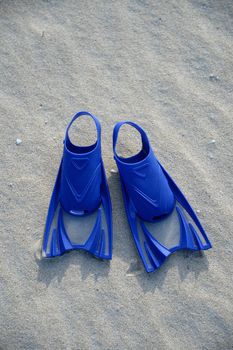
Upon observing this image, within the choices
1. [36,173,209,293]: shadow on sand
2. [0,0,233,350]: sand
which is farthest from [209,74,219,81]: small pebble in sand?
[36,173,209,293]: shadow on sand

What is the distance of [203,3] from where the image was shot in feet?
8.78

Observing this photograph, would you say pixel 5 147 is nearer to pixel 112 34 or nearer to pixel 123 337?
pixel 112 34

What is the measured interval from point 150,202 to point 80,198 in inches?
14.6

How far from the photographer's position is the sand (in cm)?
229

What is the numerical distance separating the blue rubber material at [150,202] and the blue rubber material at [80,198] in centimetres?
12

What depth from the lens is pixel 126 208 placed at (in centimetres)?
238

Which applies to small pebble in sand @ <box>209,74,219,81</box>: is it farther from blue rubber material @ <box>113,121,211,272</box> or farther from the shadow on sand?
the shadow on sand

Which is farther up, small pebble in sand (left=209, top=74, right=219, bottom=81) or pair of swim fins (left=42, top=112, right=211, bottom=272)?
small pebble in sand (left=209, top=74, right=219, bottom=81)

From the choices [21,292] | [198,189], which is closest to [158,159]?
[198,189]

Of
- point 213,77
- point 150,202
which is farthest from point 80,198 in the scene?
point 213,77

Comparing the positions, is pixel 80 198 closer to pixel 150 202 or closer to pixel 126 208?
pixel 126 208

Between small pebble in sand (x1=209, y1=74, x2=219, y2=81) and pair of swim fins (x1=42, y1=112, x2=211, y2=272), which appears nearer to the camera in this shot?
pair of swim fins (x1=42, y1=112, x2=211, y2=272)

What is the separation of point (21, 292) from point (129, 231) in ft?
2.19

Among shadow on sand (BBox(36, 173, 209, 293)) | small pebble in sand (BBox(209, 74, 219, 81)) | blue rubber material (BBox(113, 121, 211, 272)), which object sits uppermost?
small pebble in sand (BBox(209, 74, 219, 81))
